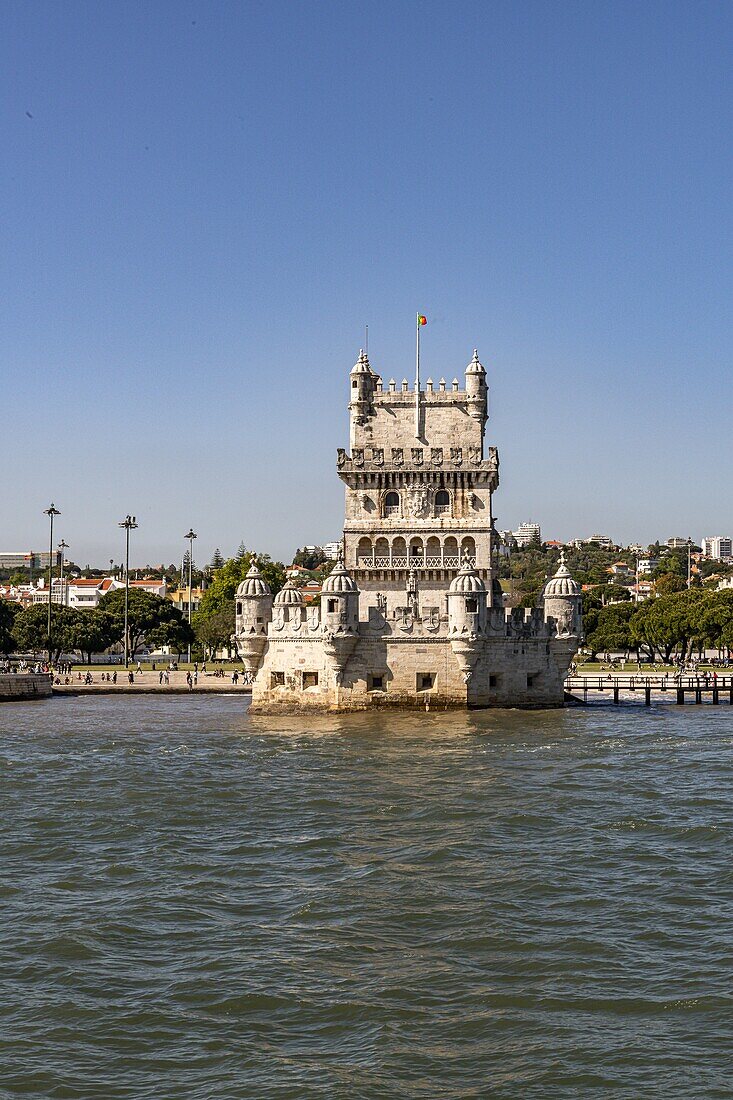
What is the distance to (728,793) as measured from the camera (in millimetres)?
33594

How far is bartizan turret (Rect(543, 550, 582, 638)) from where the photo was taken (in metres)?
53.5

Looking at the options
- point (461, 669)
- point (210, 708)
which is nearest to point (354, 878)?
point (461, 669)

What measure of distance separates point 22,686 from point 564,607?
33.6 metres

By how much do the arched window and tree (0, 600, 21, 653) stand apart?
50.7 meters

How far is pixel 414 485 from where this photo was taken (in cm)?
5781

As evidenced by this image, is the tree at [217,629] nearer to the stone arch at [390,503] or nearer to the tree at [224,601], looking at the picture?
the tree at [224,601]

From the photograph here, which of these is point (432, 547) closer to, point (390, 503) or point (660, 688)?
point (390, 503)

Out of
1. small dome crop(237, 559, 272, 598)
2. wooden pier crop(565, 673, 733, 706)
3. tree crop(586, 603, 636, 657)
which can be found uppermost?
small dome crop(237, 559, 272, 598)

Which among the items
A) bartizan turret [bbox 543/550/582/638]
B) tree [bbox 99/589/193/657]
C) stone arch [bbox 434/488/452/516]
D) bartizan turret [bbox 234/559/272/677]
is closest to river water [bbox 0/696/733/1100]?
bartizan turret [bbox 543/550/582/638]

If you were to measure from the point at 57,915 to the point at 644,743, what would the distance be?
94.4ft

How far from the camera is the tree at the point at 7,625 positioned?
3789 inches

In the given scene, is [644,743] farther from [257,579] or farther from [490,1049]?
[490,1049]

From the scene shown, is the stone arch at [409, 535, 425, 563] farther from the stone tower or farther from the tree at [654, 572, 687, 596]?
the tree at [654, 572, 687, 596]

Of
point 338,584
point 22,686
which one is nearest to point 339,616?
point 338,584
